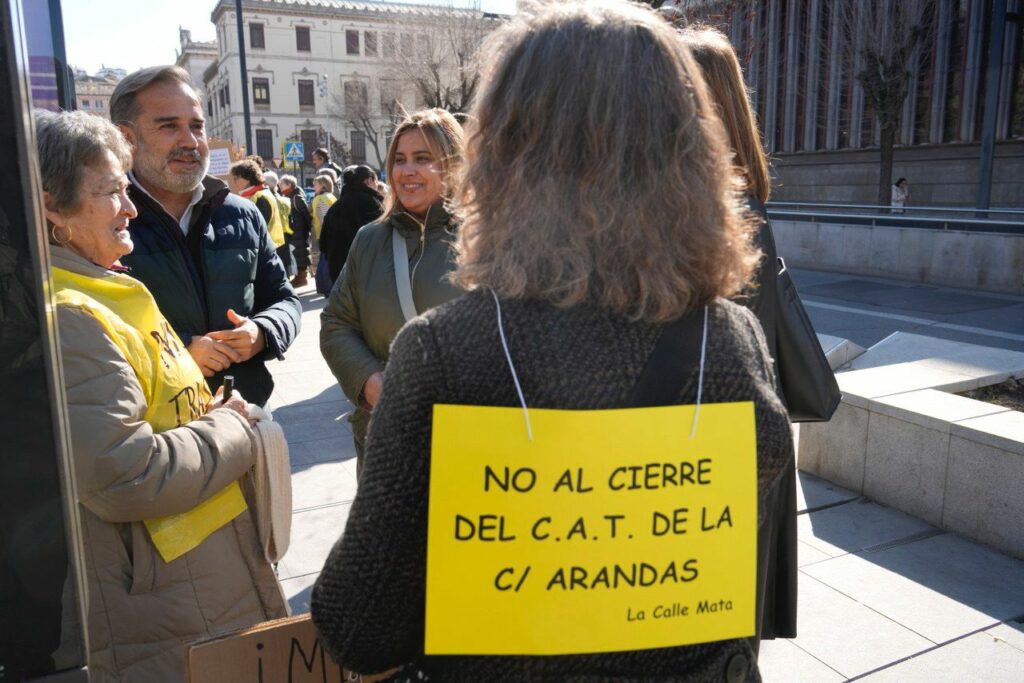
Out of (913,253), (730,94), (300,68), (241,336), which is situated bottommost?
(913,253)

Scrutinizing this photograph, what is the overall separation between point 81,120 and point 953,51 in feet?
83.7

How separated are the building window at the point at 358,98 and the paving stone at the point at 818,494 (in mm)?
54221

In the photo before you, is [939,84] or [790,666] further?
[939,84]

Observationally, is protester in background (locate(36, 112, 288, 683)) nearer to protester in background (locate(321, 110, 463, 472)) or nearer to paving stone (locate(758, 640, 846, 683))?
protester in background (locate(321, 110, 463, 472))

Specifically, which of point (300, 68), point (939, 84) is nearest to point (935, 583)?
point (939, 84)

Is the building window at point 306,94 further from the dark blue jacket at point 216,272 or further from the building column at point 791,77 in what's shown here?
the dark blue jacket at point 216,272

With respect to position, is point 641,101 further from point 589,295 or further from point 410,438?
point 410,438

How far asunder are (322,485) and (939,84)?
919 inches

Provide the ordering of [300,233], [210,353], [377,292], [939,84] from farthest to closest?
[939,84] → [300,233] → [377,292] → [210,353]

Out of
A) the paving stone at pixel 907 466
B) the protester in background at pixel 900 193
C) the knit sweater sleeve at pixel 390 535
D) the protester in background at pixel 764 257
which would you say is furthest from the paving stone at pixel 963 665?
the protester in background at pixel 900 193

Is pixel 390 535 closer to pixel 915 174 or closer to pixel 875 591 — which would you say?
pixel 875 591

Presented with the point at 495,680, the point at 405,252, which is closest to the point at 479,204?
the point at 495,680

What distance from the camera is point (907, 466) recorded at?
4.29 m

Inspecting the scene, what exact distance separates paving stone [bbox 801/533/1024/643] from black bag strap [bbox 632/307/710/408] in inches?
98.2
